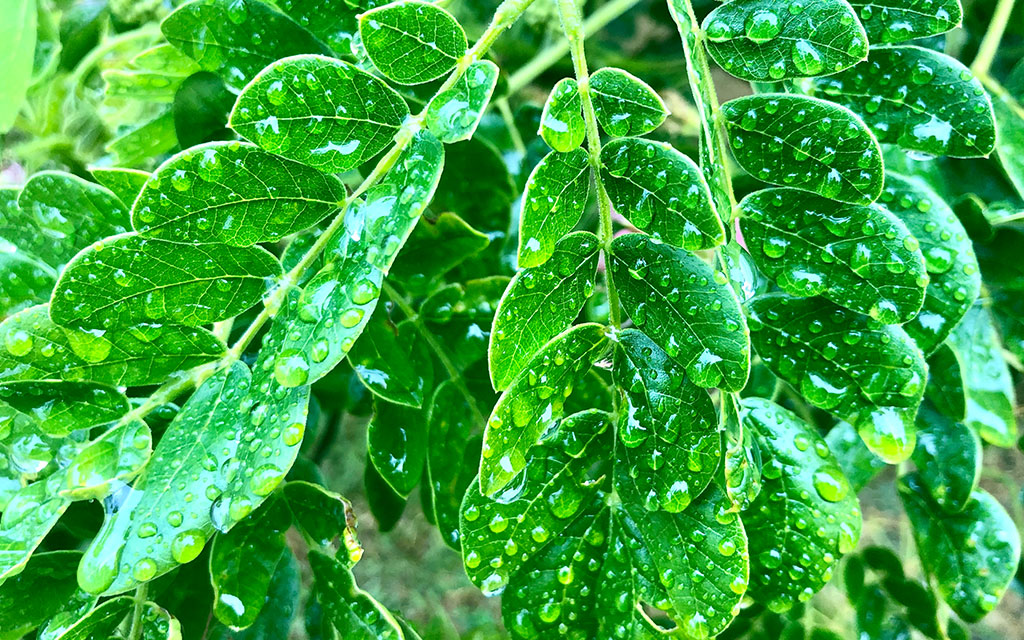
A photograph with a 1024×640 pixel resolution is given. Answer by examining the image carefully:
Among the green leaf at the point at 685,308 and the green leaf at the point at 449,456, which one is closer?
the green leaf at the point at 685,308

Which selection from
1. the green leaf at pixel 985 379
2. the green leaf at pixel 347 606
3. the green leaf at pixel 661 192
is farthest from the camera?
the green leaf at pixel 985 379

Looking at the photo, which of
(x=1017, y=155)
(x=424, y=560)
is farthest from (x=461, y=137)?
(x=424, y=560)

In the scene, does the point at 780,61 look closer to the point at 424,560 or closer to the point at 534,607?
the point at 534,607

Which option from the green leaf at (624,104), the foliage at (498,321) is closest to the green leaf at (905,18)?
the foliage at (498,321)

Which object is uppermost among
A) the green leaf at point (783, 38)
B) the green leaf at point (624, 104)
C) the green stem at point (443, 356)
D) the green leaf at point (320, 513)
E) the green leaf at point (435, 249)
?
the green leaf at point (783, 38)

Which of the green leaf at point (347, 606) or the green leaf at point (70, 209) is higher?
the green leaf at point (70, 209)

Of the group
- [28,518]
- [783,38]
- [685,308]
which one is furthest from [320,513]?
[783,38]

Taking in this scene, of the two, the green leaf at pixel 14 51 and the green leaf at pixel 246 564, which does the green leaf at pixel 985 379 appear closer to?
the green leaf at pixel 246 564

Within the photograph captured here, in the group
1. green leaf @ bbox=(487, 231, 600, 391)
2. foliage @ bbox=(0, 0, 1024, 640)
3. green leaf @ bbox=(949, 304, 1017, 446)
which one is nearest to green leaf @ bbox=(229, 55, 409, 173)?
foliage @ bbox=(0, 0, 1024, 640)
